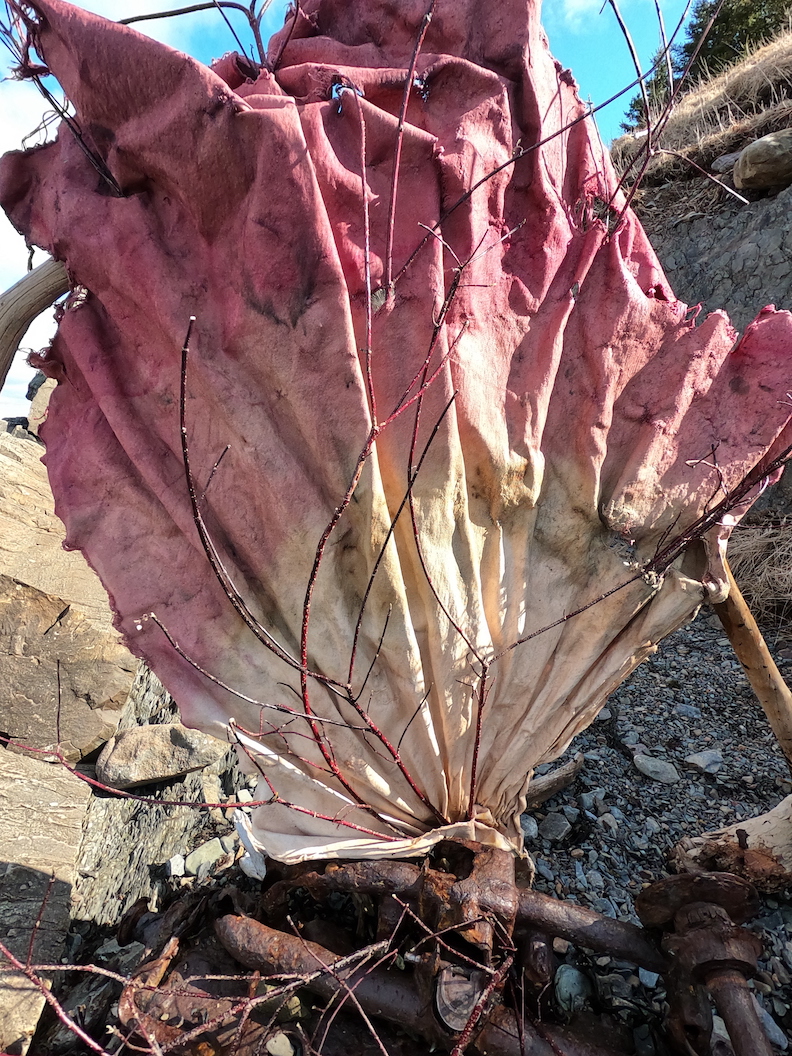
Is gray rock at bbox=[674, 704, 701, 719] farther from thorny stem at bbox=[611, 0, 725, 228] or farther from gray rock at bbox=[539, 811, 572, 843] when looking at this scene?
thorny stem at bbox=[611, 0, 725, 228]

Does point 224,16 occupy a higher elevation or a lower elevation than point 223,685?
higher

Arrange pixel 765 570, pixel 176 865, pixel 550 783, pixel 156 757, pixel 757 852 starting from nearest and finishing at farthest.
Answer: pixel 757 852 < pixel 176 865 < pixel 550 783 < pixel 156 757 < pixel 765 570

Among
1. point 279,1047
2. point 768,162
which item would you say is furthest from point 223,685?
point 768,162

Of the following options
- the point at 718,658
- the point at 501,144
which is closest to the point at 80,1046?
the point at 501,144

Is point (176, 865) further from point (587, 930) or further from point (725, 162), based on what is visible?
point (725, 162)

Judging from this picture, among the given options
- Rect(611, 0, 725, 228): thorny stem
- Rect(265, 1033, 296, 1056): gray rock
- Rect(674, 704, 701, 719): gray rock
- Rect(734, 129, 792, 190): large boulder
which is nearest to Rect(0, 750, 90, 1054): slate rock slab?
Rect(265, 1033, 296, 1056): gray rock

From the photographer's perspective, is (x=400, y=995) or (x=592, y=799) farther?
(x=592, y=799)

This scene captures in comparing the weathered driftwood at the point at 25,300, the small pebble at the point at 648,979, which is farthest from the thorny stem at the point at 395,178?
the small pebble at the point at 648,979

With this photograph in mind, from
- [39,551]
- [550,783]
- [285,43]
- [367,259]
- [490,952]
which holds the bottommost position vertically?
[490,952]

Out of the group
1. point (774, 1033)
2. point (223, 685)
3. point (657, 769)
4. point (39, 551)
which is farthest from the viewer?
point (39, 551)
